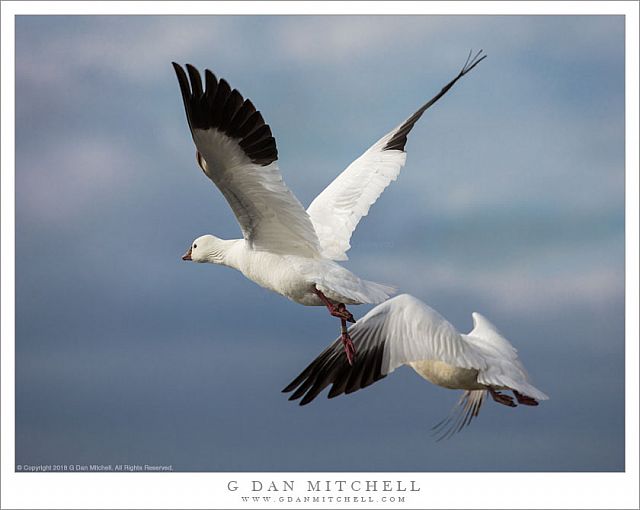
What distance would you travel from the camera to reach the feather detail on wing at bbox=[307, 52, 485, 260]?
18.8 ft

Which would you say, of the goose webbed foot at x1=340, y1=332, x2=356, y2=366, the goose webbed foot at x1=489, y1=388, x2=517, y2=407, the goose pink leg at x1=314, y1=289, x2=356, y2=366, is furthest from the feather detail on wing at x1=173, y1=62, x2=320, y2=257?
the goose webbed foot at x1=489, y1=388, x2=517, y2=407

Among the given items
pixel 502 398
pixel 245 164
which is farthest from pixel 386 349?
pixel 245 164

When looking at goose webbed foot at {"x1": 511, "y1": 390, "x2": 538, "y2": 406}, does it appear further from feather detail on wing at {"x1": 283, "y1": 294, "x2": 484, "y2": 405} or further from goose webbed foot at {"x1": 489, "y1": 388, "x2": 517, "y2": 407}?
feather detail on wing at {"x1": 283, "y1": 294, "x2": 484, "y2": 405}

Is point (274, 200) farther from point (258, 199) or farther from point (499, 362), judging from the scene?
point (499, 362)

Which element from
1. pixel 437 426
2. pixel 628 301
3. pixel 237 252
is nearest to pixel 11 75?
pixel 237 252

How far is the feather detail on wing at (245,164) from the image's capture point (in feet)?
14.4

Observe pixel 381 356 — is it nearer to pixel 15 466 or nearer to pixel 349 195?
pixel 349 195

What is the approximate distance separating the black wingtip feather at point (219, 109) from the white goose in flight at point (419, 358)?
3.91 feet

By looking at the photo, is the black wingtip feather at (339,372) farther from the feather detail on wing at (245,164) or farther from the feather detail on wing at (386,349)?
the feather detail on wing at (245,164)

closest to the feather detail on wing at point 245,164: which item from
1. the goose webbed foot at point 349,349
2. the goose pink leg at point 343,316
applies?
the goose pink leg at point 343,316

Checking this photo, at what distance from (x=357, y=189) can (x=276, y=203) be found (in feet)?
3.74

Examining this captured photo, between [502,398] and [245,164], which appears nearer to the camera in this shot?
[245,164]

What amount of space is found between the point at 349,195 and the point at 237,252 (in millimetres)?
915

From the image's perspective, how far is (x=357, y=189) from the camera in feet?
19.8
